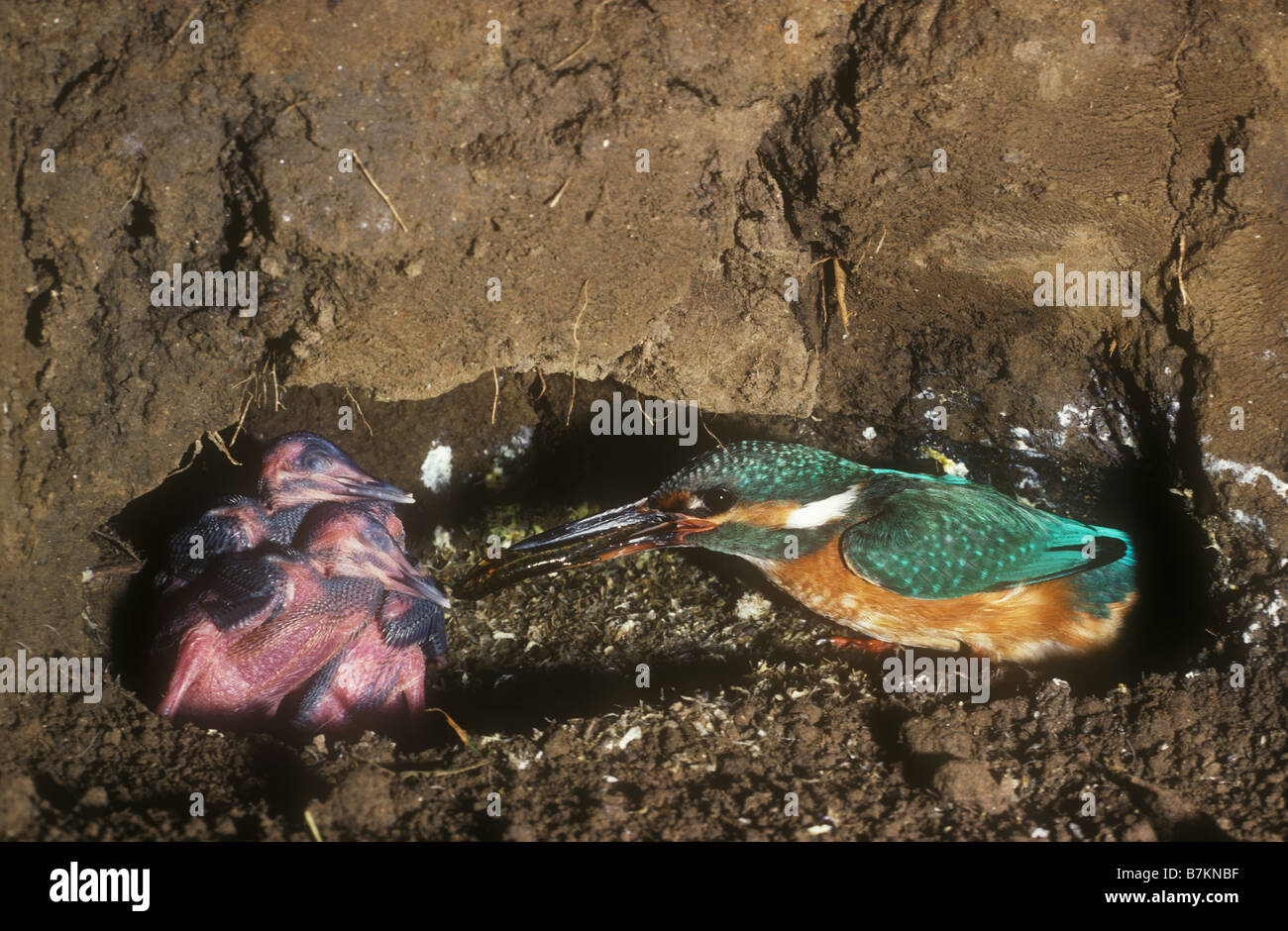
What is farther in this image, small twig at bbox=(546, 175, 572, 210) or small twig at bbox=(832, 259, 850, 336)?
small twig at bbox=(832, 259, 850, 336)

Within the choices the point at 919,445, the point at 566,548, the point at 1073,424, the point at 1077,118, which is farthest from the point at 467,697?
the point at 1077,118

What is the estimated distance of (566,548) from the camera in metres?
3.42

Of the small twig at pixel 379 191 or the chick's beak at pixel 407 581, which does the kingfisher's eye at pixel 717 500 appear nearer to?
the chick's beak at pixel 407 581

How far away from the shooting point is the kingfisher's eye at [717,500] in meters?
3.33

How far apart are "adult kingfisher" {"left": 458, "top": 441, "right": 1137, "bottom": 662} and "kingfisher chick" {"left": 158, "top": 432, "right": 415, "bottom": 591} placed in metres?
0.70

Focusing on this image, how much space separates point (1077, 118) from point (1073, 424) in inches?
47.7

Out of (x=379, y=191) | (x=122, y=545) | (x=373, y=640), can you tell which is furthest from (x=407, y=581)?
(x=379, y=191)

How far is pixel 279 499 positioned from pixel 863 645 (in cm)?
236

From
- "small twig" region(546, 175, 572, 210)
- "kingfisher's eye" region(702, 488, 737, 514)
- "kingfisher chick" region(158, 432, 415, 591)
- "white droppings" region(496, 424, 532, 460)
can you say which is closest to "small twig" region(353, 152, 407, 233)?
"small twig" region(546, 175, 572, 210)

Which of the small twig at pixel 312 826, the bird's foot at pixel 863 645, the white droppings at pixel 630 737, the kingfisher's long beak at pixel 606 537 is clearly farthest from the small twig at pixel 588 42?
the bird's foot at pixel 863 645

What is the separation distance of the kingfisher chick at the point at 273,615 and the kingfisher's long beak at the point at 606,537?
420 mm

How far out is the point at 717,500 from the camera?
3354 mm

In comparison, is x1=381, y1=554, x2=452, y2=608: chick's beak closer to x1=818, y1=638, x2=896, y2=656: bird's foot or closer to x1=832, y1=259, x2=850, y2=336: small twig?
x1=818, y1=638, x2=896, y2=656: bird's foot

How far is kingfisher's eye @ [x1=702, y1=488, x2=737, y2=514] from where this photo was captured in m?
3.33
